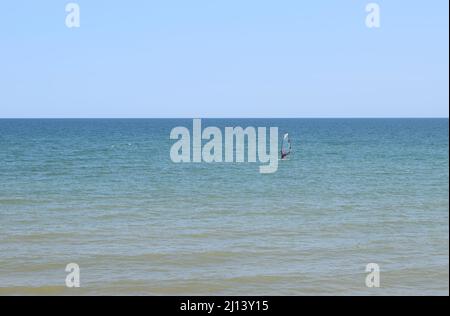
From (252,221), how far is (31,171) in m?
22.2

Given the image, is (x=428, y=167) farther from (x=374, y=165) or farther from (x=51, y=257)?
(x=51, y=257)

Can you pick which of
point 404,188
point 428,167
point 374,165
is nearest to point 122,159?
point 374,165

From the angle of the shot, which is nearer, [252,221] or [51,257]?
[51,257]

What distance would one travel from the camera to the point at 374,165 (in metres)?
44.2

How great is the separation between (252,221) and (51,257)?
6.94 m

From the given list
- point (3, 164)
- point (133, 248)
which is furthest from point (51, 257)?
point (3, 164)

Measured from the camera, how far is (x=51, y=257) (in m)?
15.1

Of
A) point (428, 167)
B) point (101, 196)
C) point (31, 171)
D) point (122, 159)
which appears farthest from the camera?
point (122, 159)

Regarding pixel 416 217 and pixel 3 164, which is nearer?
pixel 416 217
